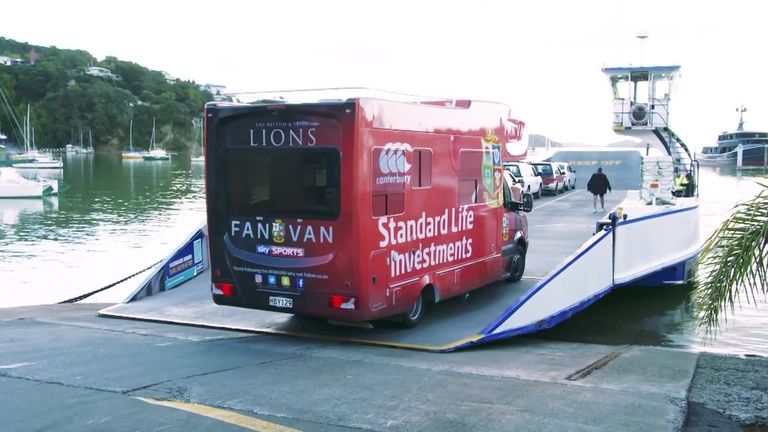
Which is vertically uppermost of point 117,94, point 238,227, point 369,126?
point 117,94

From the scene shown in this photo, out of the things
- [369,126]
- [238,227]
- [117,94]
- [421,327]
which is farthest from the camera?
[117,94]

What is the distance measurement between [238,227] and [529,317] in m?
3.99

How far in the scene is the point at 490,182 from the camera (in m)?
12.2

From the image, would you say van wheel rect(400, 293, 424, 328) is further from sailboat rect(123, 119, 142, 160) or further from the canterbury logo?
sailboat rect(123, 119, 142, 160)

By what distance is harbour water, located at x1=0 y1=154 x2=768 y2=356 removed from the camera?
12500 mm

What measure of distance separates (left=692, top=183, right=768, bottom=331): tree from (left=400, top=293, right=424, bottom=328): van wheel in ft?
15.0

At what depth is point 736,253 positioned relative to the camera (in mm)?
5949

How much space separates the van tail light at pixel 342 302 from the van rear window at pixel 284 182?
→ 97 centimetres

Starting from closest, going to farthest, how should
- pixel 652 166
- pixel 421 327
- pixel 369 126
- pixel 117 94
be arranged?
pixel 369 126
pixel 421 327
pixel 652 166
pixel 117 94

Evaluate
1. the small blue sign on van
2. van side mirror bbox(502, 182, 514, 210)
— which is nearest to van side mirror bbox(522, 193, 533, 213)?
van side mirror bbox(502, 182, 514, 210)

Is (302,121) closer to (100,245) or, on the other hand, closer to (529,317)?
(529,317)

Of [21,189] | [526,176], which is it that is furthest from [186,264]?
[21,189]

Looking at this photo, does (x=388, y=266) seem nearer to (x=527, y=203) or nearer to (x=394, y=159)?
(x=394, y=159)

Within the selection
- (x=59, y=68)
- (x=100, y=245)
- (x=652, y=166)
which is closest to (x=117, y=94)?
(x=59, y=68)
